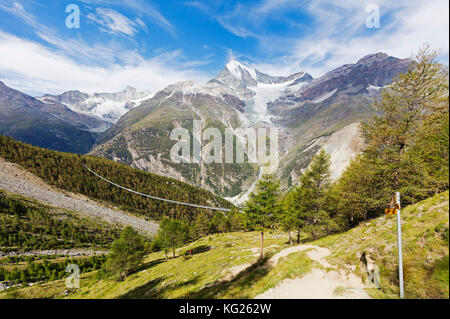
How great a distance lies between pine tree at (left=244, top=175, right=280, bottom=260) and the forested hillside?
11820cm

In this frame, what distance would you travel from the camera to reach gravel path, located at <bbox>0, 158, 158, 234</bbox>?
98.2 meters

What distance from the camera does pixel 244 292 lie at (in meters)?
13.8

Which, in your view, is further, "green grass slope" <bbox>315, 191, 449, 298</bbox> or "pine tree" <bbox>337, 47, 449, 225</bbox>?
"pine tree" <bbox>337, 47, 449, 225</bbox>

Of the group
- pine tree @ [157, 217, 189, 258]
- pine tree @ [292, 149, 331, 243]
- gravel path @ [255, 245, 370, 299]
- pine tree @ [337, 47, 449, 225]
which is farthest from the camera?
pine tree @ [157, 217, 189, 258]

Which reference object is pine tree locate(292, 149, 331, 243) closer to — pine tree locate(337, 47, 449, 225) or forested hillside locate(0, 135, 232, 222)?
pine tree locate(337, 47, 449, 225)

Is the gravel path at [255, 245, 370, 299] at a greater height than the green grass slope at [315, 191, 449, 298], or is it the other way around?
the green grass slope at [315, 191, 449, 298]

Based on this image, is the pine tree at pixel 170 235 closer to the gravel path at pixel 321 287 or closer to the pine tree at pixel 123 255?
the pine tree at pixel 123 255

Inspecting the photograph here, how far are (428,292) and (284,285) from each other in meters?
7.56

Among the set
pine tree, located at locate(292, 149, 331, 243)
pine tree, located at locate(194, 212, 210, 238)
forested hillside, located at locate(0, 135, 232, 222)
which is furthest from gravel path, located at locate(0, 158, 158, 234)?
pine tree, located at locate(292, 149, 331, 243)

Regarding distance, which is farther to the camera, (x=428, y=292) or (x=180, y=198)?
(x=180, y=198)

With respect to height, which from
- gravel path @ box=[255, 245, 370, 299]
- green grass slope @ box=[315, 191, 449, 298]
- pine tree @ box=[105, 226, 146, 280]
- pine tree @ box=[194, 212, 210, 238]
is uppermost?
green grass slope @ box=[315, 191, 449, 298]
